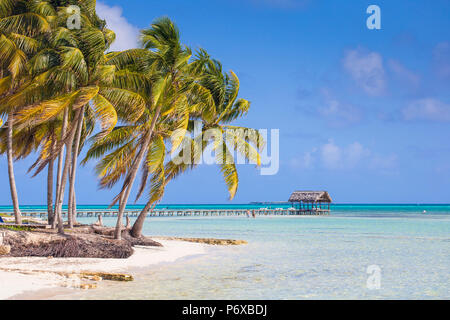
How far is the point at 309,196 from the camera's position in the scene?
64688 millimetres

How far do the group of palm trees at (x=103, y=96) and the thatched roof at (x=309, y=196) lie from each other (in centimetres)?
4508

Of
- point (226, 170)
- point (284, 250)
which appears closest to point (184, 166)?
point (226, 170)

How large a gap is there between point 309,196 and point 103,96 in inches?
2042

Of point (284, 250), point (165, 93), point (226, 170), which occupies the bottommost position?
point (284, 250)

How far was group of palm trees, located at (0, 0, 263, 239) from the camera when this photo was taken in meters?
14.9

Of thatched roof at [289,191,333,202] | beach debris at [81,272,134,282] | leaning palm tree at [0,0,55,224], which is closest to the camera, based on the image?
beach debris at [81,272,134,282]

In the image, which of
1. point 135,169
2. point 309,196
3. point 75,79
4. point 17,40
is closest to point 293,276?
point 135,169

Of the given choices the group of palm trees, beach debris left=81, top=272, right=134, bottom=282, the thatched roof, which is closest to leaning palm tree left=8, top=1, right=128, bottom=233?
the group of palm trees

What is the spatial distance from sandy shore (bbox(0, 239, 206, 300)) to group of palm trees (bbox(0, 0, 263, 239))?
1890mm

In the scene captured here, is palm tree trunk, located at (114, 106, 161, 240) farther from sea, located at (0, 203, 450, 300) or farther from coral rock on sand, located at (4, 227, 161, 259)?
sea, located at (0, 203, 450, 300)

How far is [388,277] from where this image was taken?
1316 centimetres

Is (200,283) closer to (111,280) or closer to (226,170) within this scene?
(111,280)

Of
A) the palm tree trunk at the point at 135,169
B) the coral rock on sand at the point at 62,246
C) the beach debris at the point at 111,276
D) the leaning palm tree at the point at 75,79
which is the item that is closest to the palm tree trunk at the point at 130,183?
the palm tree trunk at the point at 135,169
